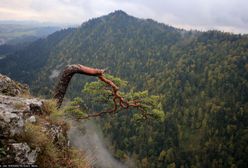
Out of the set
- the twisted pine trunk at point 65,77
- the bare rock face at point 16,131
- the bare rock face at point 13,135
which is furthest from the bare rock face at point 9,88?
the bare rock face at point 13,135

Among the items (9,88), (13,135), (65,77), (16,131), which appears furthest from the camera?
(65,77)

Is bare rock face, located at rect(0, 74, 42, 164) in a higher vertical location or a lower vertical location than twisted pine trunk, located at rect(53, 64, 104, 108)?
lower

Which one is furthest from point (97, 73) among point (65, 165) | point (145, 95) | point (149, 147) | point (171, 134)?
point (171, 134)

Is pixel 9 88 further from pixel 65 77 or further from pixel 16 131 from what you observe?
pixel 16 131

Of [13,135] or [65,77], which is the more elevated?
[65,77]

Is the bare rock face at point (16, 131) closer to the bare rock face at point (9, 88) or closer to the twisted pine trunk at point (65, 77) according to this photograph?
the bare rock face at point (9, 88)

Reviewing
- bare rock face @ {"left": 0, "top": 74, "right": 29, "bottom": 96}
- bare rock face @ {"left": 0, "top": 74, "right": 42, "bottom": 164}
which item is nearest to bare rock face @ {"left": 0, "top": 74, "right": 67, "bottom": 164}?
bare rock face @ {"left": 0, "top": 74, "right": 42, "bottom": 164}

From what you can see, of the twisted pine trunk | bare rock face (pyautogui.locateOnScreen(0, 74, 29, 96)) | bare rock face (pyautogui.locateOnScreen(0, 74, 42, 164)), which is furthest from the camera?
the twisted pine trunk

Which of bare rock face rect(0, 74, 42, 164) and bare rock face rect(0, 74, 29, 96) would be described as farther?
bare rock face rect(0, 74, 29, 96)

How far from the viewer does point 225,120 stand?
18712cm

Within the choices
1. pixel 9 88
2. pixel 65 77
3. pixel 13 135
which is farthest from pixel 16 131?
pixel 9 88

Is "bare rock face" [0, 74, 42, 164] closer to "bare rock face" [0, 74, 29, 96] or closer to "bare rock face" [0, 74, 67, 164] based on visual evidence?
"bare rock face" [0, 74, 67, 164]

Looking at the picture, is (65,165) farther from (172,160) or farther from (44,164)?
(172,160)

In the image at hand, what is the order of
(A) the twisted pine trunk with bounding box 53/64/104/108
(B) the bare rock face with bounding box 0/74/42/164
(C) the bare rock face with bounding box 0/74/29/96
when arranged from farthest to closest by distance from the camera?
(A) the twisted pine trunk with bounding box 53/64/104/108 → (C) the bare rock face with bounding box 0/74/29/96 → (B) the bare rock face with bounding box 0/74/42/164
